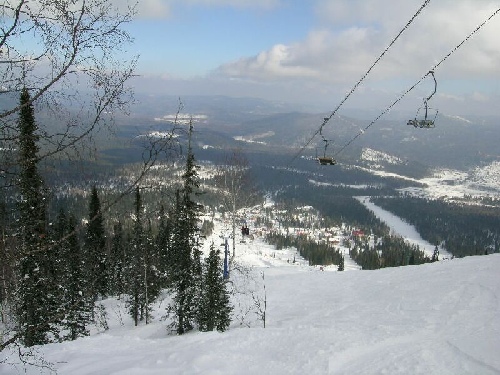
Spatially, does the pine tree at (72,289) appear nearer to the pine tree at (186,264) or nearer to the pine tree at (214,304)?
the pine tree at (186,264)

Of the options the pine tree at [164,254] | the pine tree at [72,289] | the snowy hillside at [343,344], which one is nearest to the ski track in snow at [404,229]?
the pine tree at [164,254]

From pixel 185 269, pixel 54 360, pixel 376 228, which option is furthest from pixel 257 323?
pixel 376 228

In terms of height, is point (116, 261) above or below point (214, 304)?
below

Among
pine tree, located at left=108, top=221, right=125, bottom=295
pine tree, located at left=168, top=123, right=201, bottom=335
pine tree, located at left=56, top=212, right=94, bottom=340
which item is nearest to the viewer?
pine tree, located at left=56, top=212, right=94, bottom=340

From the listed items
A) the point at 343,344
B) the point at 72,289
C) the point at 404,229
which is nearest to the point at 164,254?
the point at 72,289

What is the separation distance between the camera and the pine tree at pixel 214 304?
14477 mm

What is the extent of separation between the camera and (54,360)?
24.3 ft

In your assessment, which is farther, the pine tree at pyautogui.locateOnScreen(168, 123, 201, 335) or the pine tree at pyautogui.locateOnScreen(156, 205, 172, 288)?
the pine tree at pyautogui.locateOnScreen(156, 205, 172, 288)

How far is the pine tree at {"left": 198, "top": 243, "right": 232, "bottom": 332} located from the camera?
14.5 meters

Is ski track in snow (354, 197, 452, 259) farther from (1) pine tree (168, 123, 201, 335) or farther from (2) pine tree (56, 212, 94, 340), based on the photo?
(2) pine tree (56, 212, 94, 340)

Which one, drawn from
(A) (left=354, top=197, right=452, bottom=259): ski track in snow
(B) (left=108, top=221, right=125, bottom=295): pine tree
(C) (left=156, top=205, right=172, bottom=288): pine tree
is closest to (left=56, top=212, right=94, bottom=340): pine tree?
(C) (left=156, top=205, right=172, bottom=288): pine tree

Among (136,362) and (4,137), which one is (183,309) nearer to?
(136,362)

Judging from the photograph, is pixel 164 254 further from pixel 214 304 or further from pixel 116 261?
pixel 214 304

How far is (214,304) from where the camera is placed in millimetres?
15102
